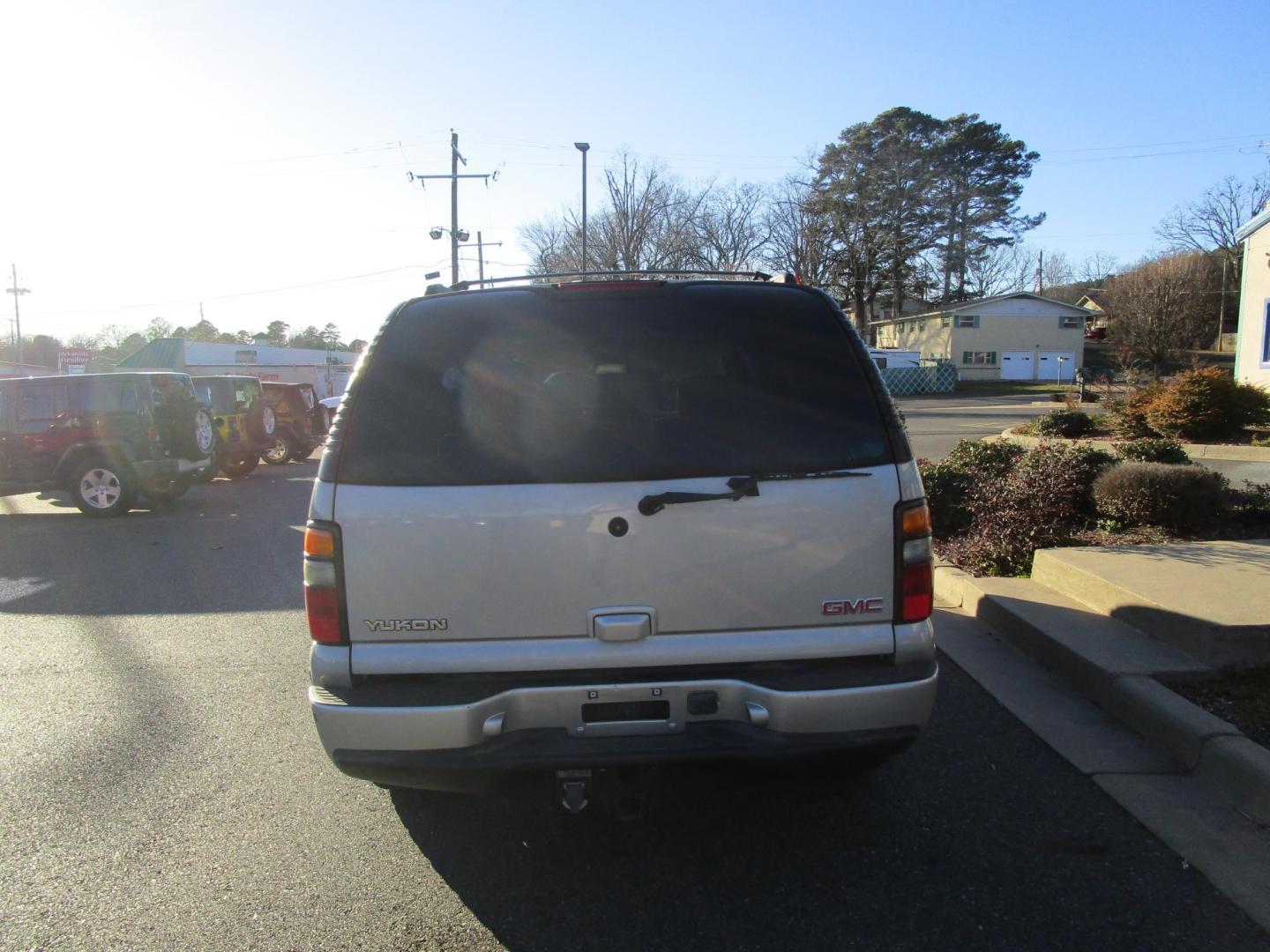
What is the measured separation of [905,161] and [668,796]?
62794 mm

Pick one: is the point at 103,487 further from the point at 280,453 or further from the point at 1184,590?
the point at 1184,590

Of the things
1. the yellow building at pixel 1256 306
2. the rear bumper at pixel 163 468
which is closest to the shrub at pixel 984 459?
the rear bumper at pixel 163 468

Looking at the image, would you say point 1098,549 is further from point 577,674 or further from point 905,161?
point 905,161

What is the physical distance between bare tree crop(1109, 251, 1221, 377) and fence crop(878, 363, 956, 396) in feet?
30.2

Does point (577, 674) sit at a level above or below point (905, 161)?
below

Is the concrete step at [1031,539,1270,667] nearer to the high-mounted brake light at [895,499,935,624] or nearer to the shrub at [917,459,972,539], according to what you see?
the shrub at [917,459,972,539]

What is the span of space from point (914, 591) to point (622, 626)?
0.96 metres

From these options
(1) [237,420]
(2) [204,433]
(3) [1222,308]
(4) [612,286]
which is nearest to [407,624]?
(4) [612,286]

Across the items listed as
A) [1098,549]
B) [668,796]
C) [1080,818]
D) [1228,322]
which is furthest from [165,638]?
[1228,322]

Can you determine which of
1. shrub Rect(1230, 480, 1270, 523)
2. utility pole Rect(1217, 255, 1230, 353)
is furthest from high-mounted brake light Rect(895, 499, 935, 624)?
utility pole Rect(1217, 255, 1230, 353)

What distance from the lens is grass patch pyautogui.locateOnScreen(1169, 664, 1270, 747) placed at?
12.9 ft

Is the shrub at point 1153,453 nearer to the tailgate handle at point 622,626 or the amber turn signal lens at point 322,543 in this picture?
the tailgate handle at point 622,626

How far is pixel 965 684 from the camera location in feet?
16.5

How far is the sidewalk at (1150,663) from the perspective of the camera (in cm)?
343
